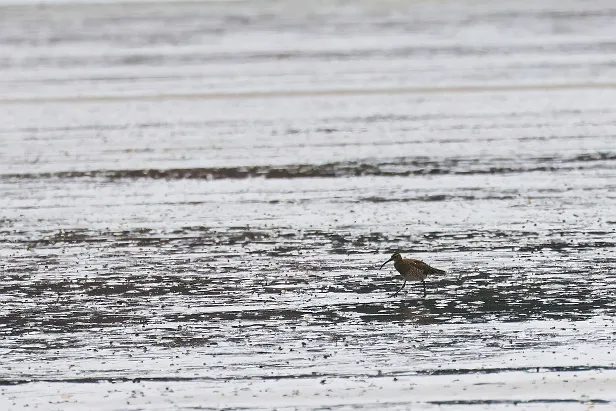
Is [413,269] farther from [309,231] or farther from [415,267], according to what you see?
[309,231]

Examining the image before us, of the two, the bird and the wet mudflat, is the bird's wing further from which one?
the wet mudflat

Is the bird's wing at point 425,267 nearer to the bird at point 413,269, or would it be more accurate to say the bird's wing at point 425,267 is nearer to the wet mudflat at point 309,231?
the bird at point 413,269

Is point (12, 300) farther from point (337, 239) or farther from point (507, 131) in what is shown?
point (507, 131)

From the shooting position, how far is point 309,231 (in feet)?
33.3

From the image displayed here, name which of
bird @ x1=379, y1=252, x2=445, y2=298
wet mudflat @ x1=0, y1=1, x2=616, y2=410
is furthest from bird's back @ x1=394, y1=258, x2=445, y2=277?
wet mudflat @ x1=0, y1=1, x2=616, y2=410

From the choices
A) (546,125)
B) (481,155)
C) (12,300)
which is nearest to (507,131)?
(546,125)

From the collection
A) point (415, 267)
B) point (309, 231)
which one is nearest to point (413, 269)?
point (415, 267)

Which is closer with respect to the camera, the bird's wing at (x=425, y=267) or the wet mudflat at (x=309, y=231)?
the wet mudflat at (x=309, y=231)

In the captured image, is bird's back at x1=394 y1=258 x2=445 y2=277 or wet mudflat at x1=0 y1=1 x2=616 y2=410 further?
bird's back at x1=394 y1=258 x2=445 y2=277

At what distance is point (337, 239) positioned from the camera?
9.88 metres

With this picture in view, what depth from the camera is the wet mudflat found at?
686cm

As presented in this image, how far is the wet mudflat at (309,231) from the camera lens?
6.86 m

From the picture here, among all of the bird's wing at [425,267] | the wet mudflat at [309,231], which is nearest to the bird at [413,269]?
the bird's wing at [425,267]

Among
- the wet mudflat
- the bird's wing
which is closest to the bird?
the bird's wing
